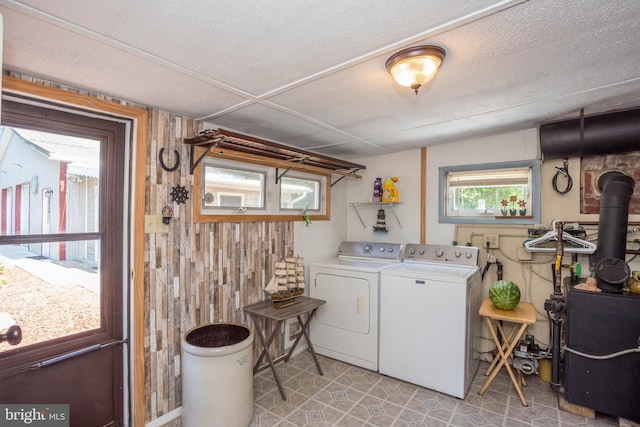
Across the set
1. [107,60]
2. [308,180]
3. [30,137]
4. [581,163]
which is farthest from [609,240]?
[30,137]

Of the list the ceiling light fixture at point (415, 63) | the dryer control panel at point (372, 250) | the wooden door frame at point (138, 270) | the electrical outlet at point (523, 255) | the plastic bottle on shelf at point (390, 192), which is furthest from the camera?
the plastic bottle on shelf at point (390, 192)

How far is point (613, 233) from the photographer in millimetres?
2162

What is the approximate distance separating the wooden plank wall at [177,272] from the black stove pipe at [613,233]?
267 cm

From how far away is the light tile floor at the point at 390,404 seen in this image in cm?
215

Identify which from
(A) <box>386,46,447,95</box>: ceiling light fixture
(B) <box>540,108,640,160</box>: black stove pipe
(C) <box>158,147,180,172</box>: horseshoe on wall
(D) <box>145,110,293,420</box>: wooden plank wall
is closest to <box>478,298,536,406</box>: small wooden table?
(B) <box>540,108,640,160</box>: black stove pipe

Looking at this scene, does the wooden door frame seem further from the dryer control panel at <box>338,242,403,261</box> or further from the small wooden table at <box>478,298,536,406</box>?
the small wooden table at <box>478,298,536,406</box>

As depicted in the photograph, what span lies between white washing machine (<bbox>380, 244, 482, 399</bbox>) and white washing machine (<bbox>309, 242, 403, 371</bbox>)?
0.33 feet

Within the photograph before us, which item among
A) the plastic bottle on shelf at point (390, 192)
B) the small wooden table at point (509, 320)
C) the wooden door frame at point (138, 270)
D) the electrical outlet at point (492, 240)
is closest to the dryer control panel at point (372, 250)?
the plastic bottle on shelf at point (390, 192)

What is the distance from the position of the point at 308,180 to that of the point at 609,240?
2.59 meters

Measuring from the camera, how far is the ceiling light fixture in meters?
1.39

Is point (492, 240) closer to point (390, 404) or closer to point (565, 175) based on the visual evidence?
point (565, 175)

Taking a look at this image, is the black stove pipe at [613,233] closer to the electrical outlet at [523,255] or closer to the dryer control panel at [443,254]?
the electrical outlet at [523,255]

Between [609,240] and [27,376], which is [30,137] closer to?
[27,376]

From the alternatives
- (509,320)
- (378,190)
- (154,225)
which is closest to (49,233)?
(154,225)
